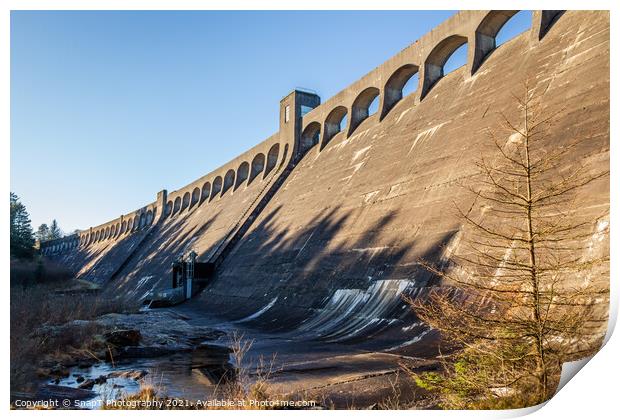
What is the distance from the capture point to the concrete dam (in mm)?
11234

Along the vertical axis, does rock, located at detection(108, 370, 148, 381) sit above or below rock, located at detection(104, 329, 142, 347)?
below

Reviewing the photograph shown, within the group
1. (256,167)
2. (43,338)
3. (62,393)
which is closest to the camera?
(62,393)

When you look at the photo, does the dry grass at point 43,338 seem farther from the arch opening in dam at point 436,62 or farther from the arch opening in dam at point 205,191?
the arch opening in dam at point 205,191

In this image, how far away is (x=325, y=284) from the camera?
49.2ft

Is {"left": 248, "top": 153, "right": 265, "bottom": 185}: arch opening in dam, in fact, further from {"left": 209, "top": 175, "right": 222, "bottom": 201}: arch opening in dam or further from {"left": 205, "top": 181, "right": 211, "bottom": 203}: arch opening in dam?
{"left": 205, "top": 181, "right": 211, "bottom": 203}: arch opening in dam

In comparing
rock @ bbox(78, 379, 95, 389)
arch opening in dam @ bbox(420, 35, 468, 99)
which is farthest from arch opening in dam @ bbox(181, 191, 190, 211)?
rock @ bbox(78, 379, 95, 389)

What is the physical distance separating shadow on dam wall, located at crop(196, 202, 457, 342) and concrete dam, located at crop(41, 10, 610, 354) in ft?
0.17

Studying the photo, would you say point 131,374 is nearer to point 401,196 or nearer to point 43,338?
point 43,338

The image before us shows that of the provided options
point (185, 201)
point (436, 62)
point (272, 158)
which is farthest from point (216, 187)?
point (436, 62)

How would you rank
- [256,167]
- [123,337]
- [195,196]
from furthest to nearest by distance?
1. [195,196]
2. [256,167]
3. [123,337]

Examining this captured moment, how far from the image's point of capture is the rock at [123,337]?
12.1 meters

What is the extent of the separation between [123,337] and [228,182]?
31114mm

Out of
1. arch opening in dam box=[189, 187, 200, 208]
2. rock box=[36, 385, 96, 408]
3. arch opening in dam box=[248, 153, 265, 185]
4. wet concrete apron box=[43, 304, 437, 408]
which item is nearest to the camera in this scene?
rock box=[36, 385, 96, 408]

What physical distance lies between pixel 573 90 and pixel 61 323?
46.1 ft
